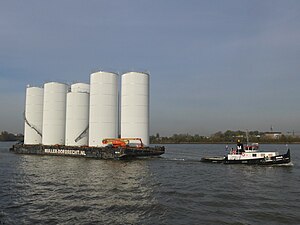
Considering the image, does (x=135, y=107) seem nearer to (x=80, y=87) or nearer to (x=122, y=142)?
(x=122, y=142)

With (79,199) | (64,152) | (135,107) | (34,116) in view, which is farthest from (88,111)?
(79,199)

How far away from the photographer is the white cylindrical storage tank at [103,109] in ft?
176

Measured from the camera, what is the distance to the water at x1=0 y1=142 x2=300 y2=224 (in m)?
16.0

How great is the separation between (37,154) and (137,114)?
26042 millimetres

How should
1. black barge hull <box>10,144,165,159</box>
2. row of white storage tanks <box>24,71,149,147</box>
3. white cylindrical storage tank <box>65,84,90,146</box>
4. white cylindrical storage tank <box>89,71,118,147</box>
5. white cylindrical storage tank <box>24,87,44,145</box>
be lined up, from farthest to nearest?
white cylindrical storage tank <box>24,87,44,145</box> < white cylindrical storage tank <box>65,84,90,146</box> < white cylindrical storage tank <box>89,71,118,147</box> < row of white storage tanks <box>24,71,149,147</box> < black barge hull <box>10,144,165,159</box>

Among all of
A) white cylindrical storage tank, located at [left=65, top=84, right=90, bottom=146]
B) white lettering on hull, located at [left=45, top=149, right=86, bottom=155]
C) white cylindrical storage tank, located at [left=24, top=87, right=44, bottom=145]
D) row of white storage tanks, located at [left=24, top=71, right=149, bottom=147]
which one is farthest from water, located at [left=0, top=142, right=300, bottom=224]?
white cylindrical storage tank, located at [left=24, top=87, right=44, bottom=145]

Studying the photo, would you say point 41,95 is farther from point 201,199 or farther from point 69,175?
point 201,199

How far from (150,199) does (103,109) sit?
34788 millimetres

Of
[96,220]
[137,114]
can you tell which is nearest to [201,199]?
[96,220]

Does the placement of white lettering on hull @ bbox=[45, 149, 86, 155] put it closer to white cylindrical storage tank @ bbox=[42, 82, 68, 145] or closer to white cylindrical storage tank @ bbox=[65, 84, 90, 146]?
white cylindrical storage tank @ bbox=[65, 84, 90, 146]

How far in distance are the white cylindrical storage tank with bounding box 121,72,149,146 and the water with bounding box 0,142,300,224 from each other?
1966cm

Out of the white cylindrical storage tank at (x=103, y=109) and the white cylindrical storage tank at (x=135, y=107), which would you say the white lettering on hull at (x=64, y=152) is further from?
the white cylindrical storage tank at (x=135, y=107)

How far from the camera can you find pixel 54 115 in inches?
2473

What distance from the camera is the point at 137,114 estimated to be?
2021 inches
